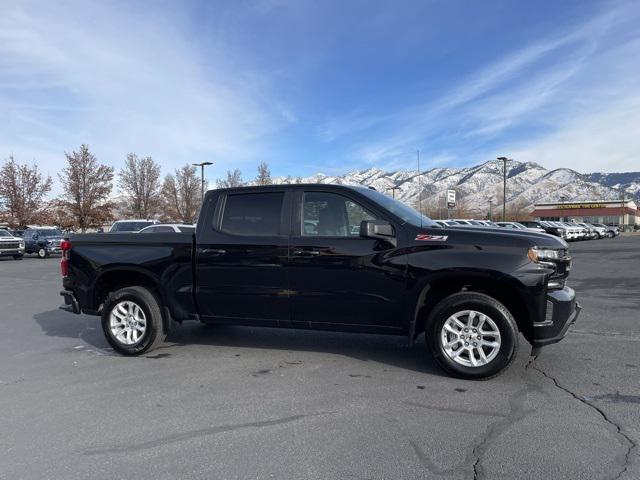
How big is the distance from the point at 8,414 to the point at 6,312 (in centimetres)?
574

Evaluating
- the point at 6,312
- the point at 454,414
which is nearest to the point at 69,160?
Result: the point at 6,312

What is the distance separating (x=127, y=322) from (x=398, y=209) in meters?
3.48

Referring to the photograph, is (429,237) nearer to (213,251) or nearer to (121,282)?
(213,251)

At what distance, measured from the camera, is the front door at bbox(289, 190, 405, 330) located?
15.9ft

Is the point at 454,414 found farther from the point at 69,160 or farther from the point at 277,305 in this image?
the point at 69,160

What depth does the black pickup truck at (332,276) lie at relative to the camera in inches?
179

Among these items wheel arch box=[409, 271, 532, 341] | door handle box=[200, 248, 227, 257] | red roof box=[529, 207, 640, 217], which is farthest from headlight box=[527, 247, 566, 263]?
red roof box=[529, 207, 640, 217]

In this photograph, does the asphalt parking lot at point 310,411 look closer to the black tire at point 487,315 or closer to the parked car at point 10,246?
the black tire at point 487,315

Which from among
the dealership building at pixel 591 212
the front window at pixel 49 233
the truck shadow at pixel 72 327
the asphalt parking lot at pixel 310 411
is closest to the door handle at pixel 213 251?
the asphalt parking lot at pixel 310 411

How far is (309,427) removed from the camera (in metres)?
3.67

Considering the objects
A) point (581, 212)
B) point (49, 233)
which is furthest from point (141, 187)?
point (581, 212)

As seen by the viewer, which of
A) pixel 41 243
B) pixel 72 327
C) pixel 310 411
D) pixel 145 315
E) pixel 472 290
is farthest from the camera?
pixel 41 243

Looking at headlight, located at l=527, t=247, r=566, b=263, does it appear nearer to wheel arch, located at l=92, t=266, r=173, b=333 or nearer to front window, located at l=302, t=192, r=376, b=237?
front window, located at l=302, t=192, r=376, b=237

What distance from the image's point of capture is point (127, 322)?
5.75m
